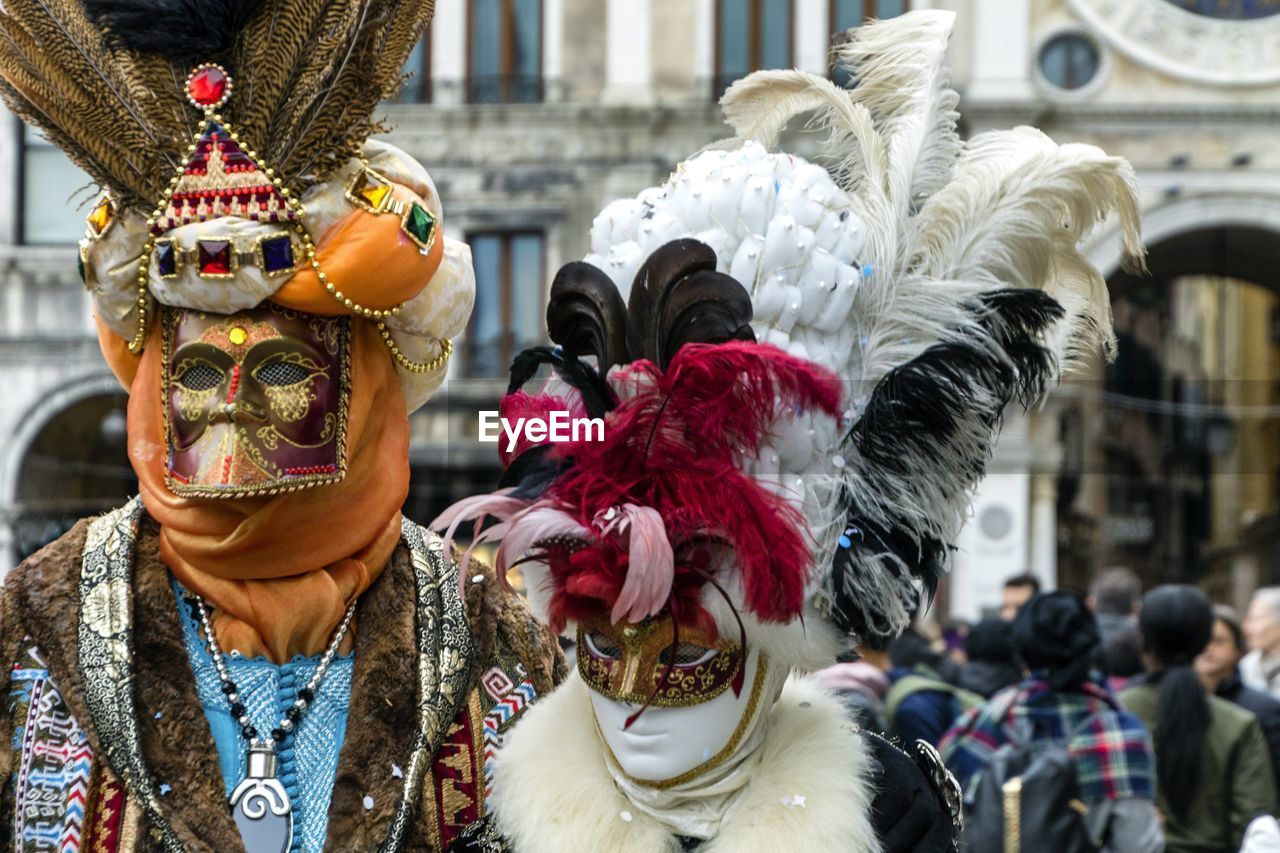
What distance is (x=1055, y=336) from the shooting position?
3.30 meters

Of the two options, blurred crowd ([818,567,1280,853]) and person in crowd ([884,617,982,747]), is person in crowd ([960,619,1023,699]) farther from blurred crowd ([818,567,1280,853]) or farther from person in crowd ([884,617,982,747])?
person in crowd ([884,617,982,747])

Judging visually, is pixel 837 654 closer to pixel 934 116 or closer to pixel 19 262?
pixel 934 116

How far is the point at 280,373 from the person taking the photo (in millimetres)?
3361

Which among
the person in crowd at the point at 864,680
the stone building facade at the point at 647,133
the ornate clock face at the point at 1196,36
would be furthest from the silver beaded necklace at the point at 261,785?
the ornate clock face at the point at 1196,36

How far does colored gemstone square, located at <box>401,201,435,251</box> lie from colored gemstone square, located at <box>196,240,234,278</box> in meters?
0.28

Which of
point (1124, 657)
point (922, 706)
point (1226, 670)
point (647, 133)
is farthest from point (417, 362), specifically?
point (647, 133)

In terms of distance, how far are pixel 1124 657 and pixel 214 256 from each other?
13.6 feet

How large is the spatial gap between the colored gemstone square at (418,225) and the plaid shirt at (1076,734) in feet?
8.55

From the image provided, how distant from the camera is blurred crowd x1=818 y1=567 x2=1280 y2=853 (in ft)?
17.6

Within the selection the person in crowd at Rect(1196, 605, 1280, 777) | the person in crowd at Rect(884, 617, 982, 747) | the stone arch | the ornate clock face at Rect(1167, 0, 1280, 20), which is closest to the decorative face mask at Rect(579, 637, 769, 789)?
the person in crowd at Rect(884, 617, 982, 747)

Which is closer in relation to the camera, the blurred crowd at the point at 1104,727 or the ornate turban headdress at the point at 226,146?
the ornate turban headdress at the point at 226,146

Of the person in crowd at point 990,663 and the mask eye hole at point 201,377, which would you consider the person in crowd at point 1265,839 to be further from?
the person in crowd at point 990,663

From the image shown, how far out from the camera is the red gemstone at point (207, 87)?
131 inches

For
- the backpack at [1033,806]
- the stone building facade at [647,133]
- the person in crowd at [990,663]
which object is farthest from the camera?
the stone building facade at [647,133]
